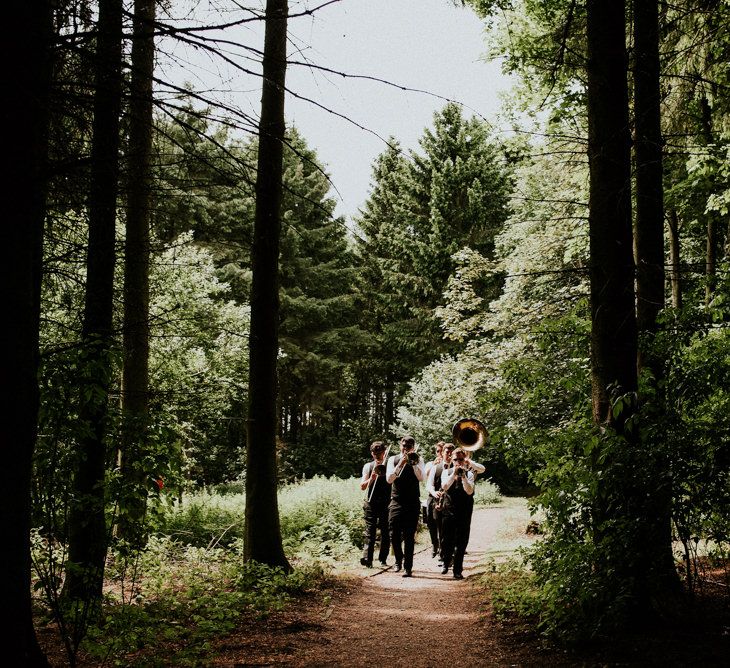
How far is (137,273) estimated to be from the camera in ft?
30.3

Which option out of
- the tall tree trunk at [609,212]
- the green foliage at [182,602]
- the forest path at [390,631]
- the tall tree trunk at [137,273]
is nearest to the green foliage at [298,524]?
the green foliage at [182,602]

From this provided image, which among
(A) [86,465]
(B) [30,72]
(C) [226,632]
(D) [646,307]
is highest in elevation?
(B) [30,72]

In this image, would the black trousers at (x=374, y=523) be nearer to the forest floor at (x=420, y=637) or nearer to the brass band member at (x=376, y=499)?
the brass band member at (x=376, y=499)

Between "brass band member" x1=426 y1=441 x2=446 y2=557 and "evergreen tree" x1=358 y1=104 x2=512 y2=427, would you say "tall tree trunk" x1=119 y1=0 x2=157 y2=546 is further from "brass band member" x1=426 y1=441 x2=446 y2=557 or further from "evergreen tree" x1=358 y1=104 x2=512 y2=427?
"evergreen tree" x1=358 y1=104 x2=512 y2=427

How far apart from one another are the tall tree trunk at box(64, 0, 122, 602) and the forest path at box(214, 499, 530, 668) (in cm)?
147

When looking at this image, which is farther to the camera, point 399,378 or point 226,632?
point 399,378

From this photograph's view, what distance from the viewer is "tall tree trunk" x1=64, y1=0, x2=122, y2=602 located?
3.56m

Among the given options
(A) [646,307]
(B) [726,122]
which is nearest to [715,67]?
(B) [726,122]

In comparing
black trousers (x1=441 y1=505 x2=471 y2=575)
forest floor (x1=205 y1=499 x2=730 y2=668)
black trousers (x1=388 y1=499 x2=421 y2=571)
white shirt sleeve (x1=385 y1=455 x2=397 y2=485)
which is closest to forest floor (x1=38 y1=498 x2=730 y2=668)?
forest floor (x1=205 y1=499 x2=730 y2=668)

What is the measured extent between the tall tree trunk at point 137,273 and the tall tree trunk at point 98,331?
0.16 meters

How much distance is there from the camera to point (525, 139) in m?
13.1

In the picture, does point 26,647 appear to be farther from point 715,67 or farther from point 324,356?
point 324,356

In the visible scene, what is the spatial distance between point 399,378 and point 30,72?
35.5 metres

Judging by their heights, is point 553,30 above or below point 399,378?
above
